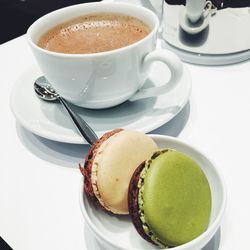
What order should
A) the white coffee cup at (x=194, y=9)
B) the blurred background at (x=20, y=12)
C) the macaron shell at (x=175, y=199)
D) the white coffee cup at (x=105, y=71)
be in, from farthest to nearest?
the blurred background at (x=20, y=12) < the white coffee cup at (x=194, y=9) < the white coffee cup at (x=105, y=71) < the macaron shell at (x=175, y=199)

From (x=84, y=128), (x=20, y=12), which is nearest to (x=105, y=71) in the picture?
(x=84, y=128)

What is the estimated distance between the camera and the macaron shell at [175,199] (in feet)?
1.09

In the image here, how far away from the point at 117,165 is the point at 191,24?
33cm

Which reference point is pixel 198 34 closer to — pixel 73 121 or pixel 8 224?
pixel 73 121

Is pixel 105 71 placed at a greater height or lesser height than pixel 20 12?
greater

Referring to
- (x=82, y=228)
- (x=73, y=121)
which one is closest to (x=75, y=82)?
(x=73, y=121)

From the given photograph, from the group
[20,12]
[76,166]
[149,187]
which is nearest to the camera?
[149,187]

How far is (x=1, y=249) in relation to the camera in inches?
25.7

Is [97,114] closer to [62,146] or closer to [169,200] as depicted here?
[62,146]

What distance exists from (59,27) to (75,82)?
129 mm

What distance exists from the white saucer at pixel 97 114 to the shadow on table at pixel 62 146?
0.07ft

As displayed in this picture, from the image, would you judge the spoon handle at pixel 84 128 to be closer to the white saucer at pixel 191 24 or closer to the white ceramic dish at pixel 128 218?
the white ceramic dish at pixel 128 218

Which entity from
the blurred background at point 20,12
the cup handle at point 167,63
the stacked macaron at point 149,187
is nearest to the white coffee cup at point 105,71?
the cup handle at point 167,63

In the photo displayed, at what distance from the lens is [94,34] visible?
1.85ft
